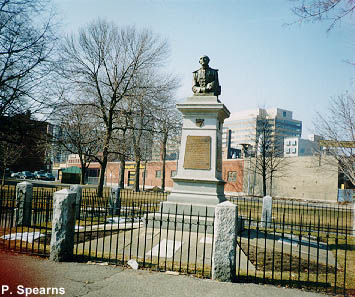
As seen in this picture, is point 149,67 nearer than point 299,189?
Yes

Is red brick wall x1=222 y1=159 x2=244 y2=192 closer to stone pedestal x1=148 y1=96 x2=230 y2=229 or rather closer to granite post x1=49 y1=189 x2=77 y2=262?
stone pedestal x1=148 y1=96 x2=230 y2=229

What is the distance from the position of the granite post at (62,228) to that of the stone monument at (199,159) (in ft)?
12.8

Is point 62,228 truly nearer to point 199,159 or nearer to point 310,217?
point 199,159

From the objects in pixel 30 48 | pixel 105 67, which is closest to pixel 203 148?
pixel 30 48

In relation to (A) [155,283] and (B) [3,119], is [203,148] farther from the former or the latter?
(B) [3,119]

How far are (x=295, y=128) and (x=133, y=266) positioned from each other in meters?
127

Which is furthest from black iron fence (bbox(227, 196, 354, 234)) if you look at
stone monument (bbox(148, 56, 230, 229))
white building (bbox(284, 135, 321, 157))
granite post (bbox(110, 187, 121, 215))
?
white building (bbox(284, 135, 321, 157))

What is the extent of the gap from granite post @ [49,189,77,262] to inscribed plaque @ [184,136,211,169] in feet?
15.6

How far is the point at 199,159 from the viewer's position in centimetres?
945

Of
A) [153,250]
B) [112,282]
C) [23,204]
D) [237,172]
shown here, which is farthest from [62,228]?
[237,172]

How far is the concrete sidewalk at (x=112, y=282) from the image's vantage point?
4121 mm

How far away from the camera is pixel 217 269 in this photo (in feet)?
15.4

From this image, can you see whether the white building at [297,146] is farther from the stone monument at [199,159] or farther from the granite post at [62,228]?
the granite post at [62,228]

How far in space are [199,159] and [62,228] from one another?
5114 millimetres
